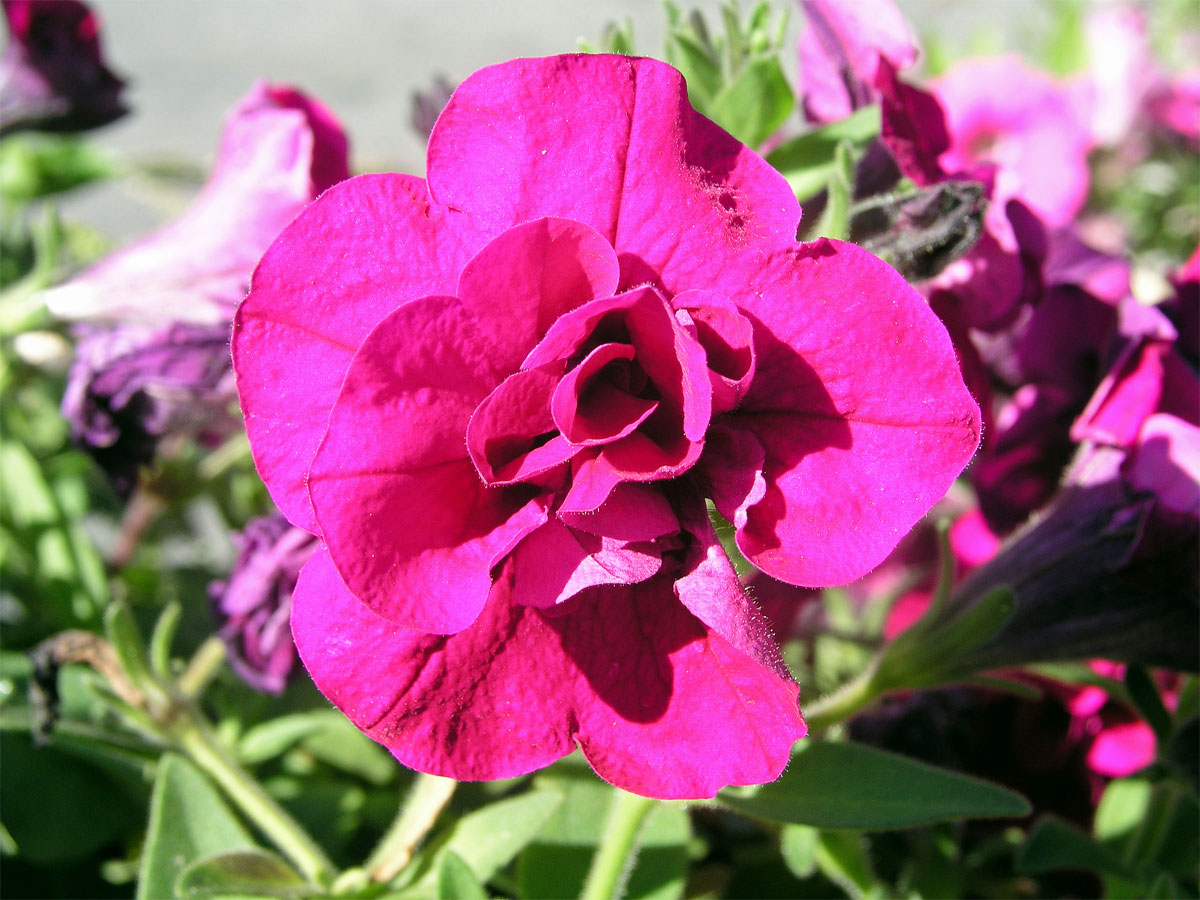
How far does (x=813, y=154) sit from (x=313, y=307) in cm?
31

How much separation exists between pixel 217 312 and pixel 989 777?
671 mm

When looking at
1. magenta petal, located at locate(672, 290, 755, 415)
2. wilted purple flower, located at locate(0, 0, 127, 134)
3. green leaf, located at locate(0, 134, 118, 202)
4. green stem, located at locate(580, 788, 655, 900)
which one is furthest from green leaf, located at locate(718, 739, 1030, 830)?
green leaf, located at locate(0, 134, 118, 202)

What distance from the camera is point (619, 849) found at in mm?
585

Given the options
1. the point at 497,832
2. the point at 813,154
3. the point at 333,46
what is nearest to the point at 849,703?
the point at 497,832

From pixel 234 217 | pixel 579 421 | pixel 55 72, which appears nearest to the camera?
pixel 579 421

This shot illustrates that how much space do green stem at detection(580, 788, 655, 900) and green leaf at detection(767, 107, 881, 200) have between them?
348 millimetres

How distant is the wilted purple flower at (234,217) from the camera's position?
682mm

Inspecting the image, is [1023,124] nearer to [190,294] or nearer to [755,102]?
[755,102]

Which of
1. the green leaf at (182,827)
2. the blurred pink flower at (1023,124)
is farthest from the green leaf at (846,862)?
the blurred pink flower at (1023,124)

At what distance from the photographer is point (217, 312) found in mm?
729

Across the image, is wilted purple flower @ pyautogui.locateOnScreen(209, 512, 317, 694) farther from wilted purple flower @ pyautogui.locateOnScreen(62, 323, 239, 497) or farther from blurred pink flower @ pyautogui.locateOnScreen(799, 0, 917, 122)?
blurred pink flower @ pyautogui.locateOnScreen(799, 0, 917, 122)

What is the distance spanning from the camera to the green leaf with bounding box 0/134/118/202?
129cm

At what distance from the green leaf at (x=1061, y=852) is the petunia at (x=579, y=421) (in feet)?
1.14

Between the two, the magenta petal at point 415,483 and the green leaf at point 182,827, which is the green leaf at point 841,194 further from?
the green leaf at point 182,827
